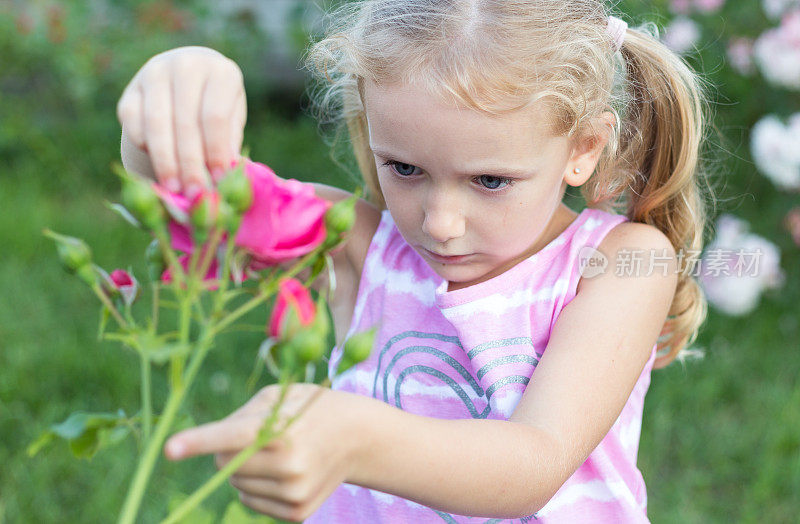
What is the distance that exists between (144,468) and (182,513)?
4 cm

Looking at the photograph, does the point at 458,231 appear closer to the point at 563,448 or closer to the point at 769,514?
the point at 563,448

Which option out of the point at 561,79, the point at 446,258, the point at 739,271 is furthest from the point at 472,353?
the point at 739,271

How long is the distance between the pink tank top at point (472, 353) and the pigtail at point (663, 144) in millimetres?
118

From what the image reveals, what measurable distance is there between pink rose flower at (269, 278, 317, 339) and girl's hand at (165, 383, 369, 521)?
58 millimetres

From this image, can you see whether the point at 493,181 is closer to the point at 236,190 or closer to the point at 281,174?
the point at 236,190

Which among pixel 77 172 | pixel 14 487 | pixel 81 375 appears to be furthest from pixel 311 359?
pixel 77 172

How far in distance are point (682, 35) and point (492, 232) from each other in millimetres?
1902

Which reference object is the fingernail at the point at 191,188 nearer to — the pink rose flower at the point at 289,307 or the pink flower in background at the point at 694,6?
the pink rose flower at the point at 289,307

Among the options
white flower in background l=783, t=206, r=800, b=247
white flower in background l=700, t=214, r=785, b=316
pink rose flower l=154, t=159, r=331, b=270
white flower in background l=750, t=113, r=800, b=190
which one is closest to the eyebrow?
pink rose flower l=154, t=159, r=331, b=270

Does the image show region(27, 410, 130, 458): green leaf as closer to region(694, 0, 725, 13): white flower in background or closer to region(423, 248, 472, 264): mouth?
region(423, 248, 472, 264): mouth

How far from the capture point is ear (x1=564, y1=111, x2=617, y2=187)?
4.11ft

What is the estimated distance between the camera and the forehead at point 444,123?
1069 mm

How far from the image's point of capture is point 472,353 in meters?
1.25

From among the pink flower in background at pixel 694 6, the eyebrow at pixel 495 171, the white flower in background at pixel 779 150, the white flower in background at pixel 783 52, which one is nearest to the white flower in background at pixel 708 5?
the pink flower in background at pixel 694 6
